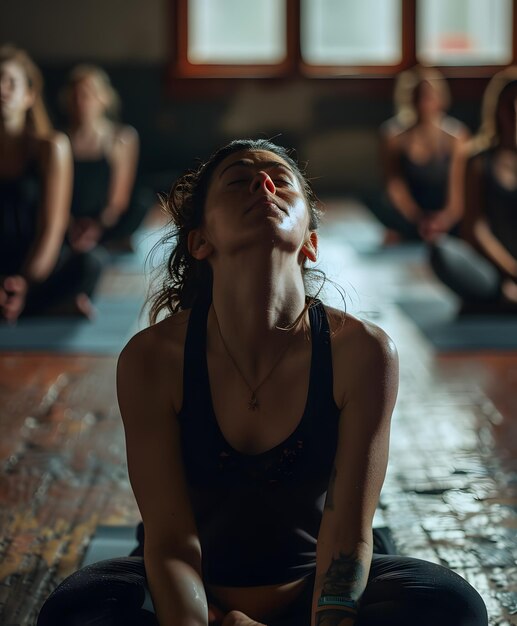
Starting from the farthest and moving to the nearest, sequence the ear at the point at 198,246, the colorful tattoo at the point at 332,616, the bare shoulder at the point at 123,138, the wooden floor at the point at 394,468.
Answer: the bare shoulder at the point at 123,138, the wooden floor at the point at 394,468, the ear at the point at 198,246, the colorful tattoo at the point at 332,616

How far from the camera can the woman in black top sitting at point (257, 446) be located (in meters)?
1.46

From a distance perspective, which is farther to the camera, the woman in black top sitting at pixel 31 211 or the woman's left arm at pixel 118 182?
the woman's left arm at pixel 118 182

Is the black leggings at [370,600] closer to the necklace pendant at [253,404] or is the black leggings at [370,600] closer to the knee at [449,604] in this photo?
the knee at [449,604]

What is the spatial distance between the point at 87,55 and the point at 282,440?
752 cm

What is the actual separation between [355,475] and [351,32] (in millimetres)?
7427

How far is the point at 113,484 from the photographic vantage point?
99.0 inches

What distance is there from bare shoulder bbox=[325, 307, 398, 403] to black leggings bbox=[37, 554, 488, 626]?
0.24m

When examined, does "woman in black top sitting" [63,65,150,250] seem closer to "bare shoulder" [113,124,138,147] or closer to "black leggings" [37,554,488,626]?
"bare shoulder" [113,124,138,147]

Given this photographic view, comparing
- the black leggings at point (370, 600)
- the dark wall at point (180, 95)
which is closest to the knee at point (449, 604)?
the black leggings at point (370, 600)

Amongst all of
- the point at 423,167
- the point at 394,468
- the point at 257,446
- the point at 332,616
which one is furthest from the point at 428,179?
the point at 332,616

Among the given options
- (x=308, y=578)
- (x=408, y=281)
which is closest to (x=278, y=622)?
(x=308, y=578)

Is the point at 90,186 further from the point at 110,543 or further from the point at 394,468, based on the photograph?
the point at 110,543

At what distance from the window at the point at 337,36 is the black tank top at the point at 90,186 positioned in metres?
2.89

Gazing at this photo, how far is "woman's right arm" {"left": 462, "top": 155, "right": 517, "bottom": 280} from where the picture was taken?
14.0 feet
